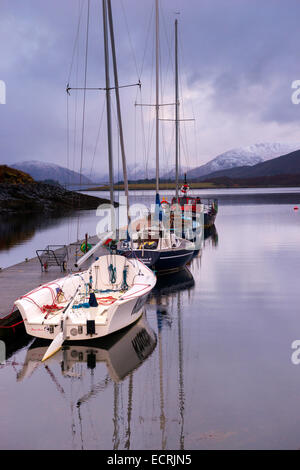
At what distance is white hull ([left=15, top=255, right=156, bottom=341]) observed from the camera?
13602 millimetres

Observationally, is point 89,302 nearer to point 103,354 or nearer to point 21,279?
point 103,354

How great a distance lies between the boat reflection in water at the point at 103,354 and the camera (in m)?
13.1

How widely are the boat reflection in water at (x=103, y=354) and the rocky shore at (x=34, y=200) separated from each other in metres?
76.1

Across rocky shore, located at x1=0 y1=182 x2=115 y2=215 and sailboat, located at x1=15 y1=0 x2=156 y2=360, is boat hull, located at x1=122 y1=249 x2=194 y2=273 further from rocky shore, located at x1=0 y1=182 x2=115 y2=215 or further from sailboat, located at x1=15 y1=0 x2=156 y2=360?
rocky shore, located at x1=0 y1=182 x2=115 y2=215

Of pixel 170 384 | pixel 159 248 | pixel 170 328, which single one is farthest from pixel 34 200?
pixel 170 384

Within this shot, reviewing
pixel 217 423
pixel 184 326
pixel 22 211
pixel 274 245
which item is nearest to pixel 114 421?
pixel 217 423

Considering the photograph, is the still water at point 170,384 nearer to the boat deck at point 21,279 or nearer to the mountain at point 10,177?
the boat deck at point 21,279

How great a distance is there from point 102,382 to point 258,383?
4145 mm

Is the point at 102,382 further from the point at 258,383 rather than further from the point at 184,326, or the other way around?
the point at 184,326

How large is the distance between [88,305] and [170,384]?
4033 mm

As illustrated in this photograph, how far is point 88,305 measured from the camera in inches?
591

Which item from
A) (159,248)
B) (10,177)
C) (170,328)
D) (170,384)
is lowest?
(170,384)

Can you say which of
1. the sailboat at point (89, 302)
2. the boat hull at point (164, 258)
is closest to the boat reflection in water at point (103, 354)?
the sailboat at point (89, 302)

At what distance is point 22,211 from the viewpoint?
9444cm
